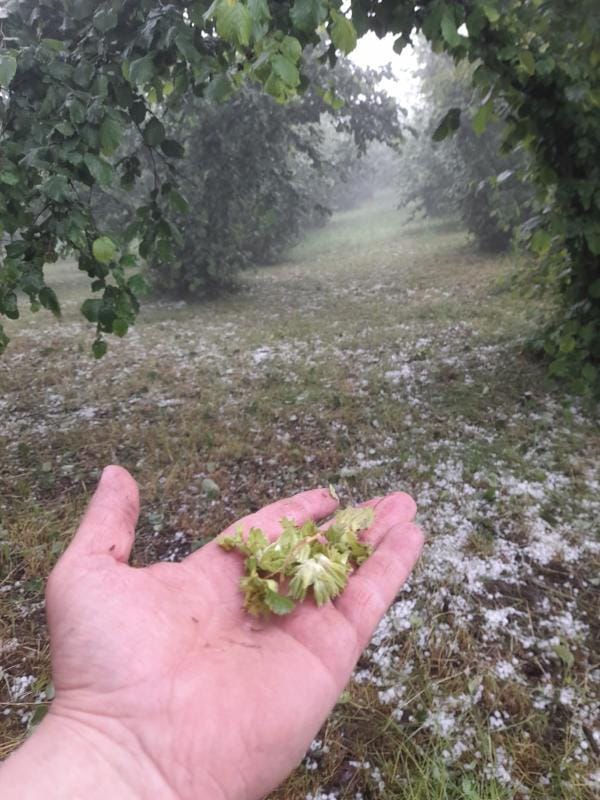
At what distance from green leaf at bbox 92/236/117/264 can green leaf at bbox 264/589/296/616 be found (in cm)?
154

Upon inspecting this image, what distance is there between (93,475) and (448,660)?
261cm

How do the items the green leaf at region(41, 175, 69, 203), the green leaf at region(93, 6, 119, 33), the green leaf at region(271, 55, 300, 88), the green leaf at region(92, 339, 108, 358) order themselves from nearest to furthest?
the green leaf at region(271, 55, 300, 88) → the green leaf at region(41, 175, 69, 203) → the green leaf at region(93, 6, 119, 33) → the green leaf at region(92, 339, 108, 358)

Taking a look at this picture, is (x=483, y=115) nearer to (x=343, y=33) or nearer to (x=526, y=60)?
(x=526, y=60)

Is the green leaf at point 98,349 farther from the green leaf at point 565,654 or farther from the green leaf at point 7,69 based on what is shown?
the green leaf at point 565,654

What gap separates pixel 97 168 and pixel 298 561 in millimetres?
1873

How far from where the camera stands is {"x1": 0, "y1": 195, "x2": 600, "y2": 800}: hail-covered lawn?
1900 millimetres

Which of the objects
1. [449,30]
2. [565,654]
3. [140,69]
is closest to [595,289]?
[449,30]

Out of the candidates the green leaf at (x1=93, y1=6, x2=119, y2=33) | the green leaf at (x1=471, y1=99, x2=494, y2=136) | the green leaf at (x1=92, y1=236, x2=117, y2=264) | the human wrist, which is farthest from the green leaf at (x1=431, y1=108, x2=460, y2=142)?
the human wrist

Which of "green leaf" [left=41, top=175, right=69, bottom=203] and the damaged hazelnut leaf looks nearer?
the damaged hazelnut leaf

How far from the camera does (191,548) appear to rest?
2.91 meters

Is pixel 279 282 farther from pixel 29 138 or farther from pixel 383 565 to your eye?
pixel 383 565

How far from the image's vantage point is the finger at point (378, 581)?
1643 mm

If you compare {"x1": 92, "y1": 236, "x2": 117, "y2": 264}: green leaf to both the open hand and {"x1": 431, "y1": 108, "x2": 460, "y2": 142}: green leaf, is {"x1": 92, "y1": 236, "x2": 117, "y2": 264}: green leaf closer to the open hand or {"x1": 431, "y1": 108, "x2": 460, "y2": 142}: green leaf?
the open hand

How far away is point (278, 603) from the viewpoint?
1565mm
